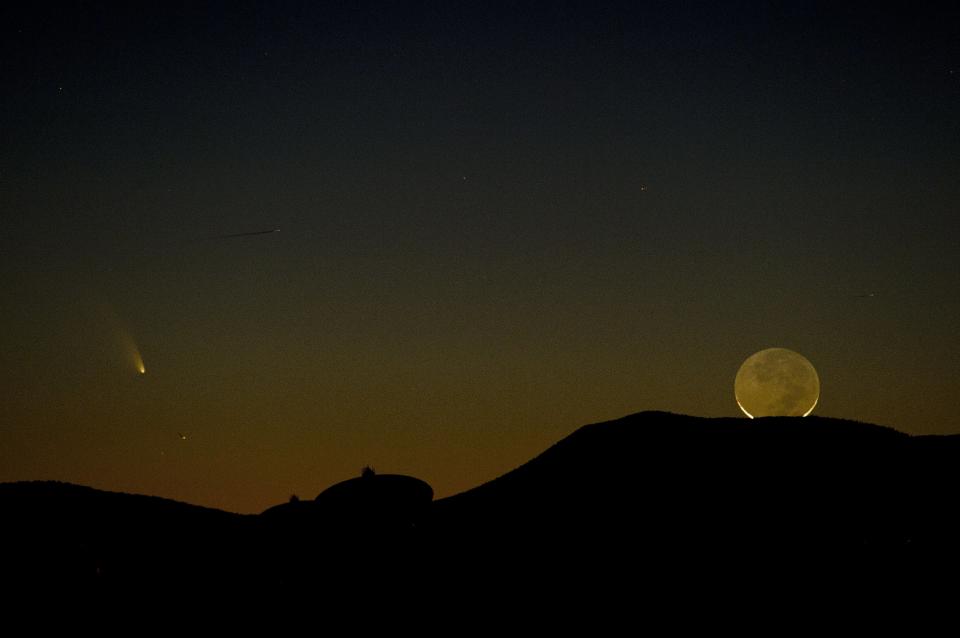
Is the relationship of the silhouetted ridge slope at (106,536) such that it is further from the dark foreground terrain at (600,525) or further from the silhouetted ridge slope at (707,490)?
the silhouetted ridge slope at (707,490)

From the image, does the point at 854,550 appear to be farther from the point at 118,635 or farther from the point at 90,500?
the point at 90,500

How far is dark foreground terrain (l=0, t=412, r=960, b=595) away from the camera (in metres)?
26.0

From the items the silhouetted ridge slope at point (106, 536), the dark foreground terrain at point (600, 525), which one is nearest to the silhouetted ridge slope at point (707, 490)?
the dark foreground terrain at point (600, 525)

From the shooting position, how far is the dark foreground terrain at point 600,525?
26031 mm

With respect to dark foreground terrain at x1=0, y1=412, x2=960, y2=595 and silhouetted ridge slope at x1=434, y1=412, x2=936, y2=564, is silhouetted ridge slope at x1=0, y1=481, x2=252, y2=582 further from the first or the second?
silhouetted ridge slope at x1=434, y1=412, x2=936, y2=564

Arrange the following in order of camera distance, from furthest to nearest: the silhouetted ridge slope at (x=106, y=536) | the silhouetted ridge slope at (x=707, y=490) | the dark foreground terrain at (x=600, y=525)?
the silhouetted ridge slope at (x=106, y=536), the silhouetted ridge slope at (x=707, y=490), the dark foreground terrain at (x=600, y=525)

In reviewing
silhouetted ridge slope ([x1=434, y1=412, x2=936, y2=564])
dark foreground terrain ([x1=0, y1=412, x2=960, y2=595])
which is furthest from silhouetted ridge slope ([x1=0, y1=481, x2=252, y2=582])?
silhouetted ridge slope ([x1=434, y1=412, x2=936, y2=564])

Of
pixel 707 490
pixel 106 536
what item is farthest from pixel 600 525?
pixel 106 536

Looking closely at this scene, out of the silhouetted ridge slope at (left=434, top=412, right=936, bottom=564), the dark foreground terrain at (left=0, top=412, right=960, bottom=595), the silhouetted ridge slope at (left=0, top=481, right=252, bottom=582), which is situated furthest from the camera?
the silhouetted ridge slope at (left=0, top=481, right=252, bottom=582)

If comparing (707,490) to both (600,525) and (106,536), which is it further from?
(106,536)

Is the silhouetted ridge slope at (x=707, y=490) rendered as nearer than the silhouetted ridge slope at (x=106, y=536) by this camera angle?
Yes

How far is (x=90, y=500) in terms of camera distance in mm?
34562

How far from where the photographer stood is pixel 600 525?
95.4ft

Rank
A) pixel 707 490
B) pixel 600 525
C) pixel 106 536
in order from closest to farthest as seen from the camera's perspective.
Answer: pixel 600 525 < pixel 707 490 < pixel 106 536
